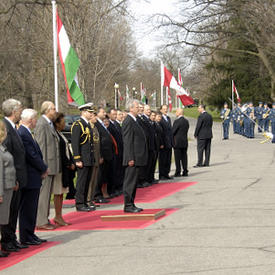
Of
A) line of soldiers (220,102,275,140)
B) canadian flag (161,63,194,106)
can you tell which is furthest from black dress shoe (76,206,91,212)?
line of soldiers (220,102,275,140)

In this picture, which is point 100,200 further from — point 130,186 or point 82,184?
point 130,186

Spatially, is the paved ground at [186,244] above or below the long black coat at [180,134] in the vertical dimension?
below

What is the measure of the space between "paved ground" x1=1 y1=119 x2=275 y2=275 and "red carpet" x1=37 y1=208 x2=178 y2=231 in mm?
284

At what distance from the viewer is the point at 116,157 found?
1371 cm

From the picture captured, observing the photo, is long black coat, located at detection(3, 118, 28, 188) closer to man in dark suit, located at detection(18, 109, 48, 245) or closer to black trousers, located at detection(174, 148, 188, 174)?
man in dark suit, located at detection(18, 109, 48, 245)

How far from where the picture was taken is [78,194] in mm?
11016

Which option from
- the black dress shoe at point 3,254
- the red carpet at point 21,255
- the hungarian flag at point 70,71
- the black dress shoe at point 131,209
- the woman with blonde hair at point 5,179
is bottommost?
the red carpet at point 21,255

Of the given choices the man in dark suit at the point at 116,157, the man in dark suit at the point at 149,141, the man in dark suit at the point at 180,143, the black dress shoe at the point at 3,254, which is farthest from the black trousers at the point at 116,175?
the black dress shoe at the point at 3,254

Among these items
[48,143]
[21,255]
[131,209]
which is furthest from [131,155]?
[21,255]

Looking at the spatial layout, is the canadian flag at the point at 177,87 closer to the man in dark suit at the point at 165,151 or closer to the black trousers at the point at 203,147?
the black trousers at the point at 203,147

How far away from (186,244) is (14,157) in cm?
237

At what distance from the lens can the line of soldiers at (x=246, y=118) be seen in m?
34.2

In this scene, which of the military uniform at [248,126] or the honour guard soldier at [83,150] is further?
the military uniform at [248,126]

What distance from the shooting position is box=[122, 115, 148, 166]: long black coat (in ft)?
34.7
